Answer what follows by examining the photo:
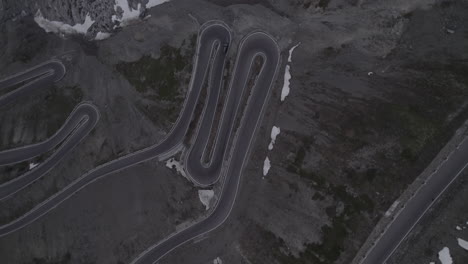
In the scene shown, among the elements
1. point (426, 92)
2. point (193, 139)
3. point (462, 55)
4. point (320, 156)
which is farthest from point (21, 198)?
point (462, 55)

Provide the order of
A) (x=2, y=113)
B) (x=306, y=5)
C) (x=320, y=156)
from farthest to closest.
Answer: (x=2, y=113), (x=306, y=5), (x=320, y=156)

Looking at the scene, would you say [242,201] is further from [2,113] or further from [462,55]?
[2,113]

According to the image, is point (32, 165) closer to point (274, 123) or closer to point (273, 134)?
point (273, 134)

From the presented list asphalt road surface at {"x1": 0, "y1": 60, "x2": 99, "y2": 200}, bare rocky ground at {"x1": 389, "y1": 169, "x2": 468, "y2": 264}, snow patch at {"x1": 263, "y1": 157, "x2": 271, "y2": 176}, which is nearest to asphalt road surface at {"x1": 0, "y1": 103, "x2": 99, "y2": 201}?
asphalt road surface at {"x1": 0, "y1": 60, "x2": 99, "y2": 200}

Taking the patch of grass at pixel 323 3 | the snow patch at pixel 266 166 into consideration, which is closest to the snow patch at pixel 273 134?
the snow patch at pixel 266 166

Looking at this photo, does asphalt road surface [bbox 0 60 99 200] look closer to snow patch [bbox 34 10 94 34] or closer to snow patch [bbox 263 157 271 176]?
snow patch [bbox 34 10 94 34]

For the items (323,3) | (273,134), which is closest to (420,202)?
(273,134)
